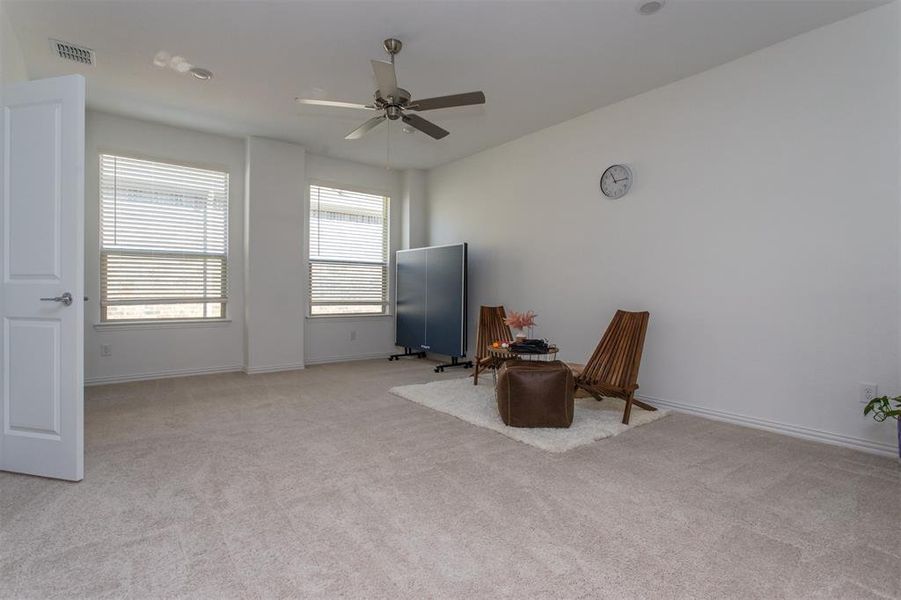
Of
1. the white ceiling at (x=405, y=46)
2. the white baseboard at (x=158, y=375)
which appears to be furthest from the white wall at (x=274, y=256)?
the white ceiling at (x=405, y=46)

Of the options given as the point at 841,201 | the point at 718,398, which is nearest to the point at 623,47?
the point at 841,201

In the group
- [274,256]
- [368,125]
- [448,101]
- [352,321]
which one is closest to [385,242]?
[352,321]

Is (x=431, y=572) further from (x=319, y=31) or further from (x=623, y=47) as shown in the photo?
(x=623, y=47)

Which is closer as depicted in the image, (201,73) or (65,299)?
(65,299)

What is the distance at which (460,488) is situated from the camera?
2.30 metres

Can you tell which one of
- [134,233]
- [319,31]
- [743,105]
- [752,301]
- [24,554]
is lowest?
[24,554]

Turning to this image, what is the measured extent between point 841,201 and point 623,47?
181 cm

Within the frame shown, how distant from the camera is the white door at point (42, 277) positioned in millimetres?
2361

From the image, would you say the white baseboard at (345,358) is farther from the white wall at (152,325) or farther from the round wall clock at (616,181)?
the round wall clock at (616,181)

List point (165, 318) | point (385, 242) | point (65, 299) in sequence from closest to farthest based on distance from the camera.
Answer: point (65, 299)
point (165, 318)
point (385, 242)

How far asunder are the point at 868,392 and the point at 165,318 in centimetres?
629

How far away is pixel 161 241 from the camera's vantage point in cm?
504

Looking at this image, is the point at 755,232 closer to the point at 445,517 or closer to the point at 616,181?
the point at 616,181

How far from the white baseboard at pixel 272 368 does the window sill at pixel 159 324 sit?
643 millimetres
